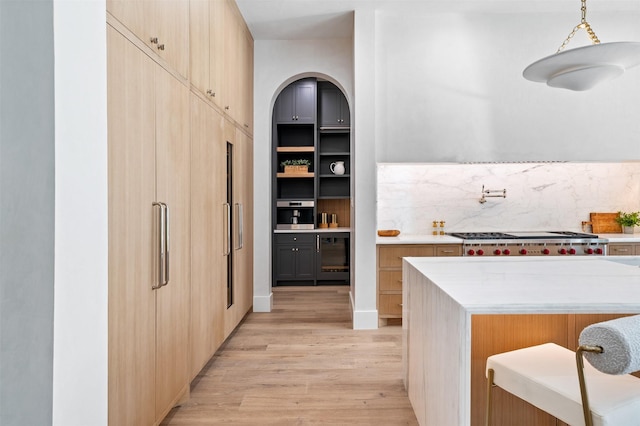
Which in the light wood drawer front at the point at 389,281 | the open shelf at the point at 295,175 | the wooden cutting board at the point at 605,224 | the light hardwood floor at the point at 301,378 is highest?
the open shelf at the point at 295,175

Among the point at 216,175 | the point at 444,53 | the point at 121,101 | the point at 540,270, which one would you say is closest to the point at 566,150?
the point at 444,53

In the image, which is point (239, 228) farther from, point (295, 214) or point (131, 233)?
point (295, 214)

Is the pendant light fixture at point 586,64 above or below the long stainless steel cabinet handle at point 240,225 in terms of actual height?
above

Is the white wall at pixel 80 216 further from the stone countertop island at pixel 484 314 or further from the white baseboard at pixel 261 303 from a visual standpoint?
the white baseboard at pixel 261 303

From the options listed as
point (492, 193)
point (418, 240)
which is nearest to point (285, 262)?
point (418, 240)

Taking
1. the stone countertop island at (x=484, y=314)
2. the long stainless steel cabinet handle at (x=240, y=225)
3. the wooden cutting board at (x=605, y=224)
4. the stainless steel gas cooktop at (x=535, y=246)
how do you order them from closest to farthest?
the stone countertop island at (x=484, y=314), the long stainless steel cabinet handle at (x=240, y=225), the stainless steel gas cooktop at (x=535, y=246), the wooden cutting board at (x=605, y=224)

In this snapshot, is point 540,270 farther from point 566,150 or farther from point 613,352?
point 566,150

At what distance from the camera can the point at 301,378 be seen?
289cm

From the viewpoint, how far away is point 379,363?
3172 mm

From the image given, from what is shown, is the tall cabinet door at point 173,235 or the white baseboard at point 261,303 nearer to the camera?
the tall cabinet door at point 173,235

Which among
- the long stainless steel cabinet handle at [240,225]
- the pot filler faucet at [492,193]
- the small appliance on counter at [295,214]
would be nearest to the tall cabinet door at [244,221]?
the long stainless steel cabinet handle at [240,225]

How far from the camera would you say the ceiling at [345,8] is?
3.95 m

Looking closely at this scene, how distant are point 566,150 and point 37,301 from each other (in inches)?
188

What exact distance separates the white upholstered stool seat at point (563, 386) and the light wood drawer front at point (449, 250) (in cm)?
239
